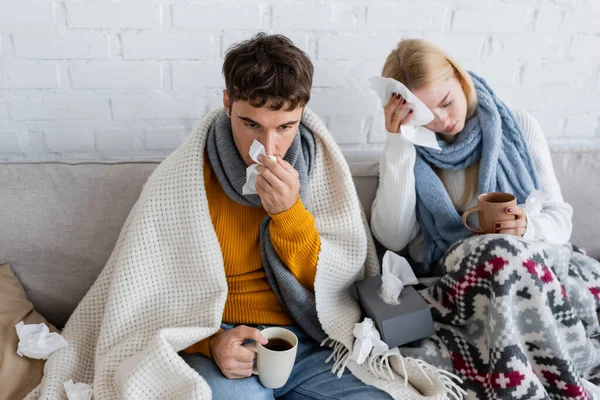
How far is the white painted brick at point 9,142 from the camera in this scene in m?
1.75

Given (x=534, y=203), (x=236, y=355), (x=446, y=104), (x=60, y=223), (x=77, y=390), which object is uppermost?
(x=446, y=104)

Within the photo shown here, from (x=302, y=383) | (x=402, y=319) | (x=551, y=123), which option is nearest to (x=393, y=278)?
(x=402, y=319)

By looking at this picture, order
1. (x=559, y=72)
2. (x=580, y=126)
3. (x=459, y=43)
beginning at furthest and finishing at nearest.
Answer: (x=580, y=126), (x=559, y=72), (x=459, y=43)

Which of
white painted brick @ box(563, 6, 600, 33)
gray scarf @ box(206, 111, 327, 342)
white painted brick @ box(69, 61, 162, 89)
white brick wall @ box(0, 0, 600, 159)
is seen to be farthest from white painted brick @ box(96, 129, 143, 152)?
white painted brick @ box(563, 6, 600, 33)

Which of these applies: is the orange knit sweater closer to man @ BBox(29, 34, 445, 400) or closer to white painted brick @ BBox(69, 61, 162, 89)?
man @ BBox(29, 34, 445, 400)

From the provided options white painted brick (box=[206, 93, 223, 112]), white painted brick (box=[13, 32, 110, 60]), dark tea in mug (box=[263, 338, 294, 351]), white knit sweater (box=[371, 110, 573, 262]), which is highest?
white painted brick (box=[13, 32, 110, 60])

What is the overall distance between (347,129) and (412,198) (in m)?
0.36

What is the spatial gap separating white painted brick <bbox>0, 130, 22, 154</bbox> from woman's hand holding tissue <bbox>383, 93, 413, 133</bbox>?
1047mm

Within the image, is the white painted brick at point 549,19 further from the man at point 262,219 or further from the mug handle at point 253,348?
the mug handle at point 253,348

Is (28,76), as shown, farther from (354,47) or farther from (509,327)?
(509,327)

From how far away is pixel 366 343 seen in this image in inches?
55.9

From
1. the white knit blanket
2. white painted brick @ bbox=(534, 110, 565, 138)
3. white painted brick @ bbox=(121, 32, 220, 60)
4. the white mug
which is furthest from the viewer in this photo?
white painted brick @ bbox=(534, 110, 565, 138)

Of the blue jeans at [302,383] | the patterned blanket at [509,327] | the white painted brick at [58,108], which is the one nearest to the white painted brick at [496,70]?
the patterned blanket at [509,327]

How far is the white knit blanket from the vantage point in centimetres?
136
